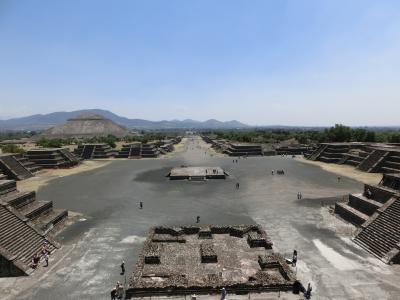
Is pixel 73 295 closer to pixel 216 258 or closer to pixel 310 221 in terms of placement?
pixel 216 258

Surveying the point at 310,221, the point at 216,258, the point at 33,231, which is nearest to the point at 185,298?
the point at 216,258

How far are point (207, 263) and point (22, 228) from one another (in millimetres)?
17587

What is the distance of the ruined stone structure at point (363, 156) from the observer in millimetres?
70188

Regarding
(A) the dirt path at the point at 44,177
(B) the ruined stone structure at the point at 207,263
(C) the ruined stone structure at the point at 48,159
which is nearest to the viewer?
(B) the ruined stone structure at the point at 207,263

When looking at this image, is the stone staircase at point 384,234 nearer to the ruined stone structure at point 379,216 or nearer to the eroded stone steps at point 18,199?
the ruined stone structure at point 379,216

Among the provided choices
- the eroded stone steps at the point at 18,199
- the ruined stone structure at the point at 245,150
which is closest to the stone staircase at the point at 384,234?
the eroded stone steps at the point at 18,199

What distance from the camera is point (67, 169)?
84188 millimetres

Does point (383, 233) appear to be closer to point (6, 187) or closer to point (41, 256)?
point (41, 256)

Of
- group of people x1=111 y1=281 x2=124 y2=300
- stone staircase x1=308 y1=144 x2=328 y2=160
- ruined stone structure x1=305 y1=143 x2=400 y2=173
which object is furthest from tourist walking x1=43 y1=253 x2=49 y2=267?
stone staircase x1=308 y1=144 x2=328 y2=160

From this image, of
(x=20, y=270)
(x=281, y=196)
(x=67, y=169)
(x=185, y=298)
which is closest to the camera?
(x=185, y=298)

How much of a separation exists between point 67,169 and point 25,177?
598 inches

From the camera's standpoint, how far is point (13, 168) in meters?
69.4

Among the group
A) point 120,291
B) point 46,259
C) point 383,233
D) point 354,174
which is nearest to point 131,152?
point 354,174

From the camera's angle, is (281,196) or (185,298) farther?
(281,196)
